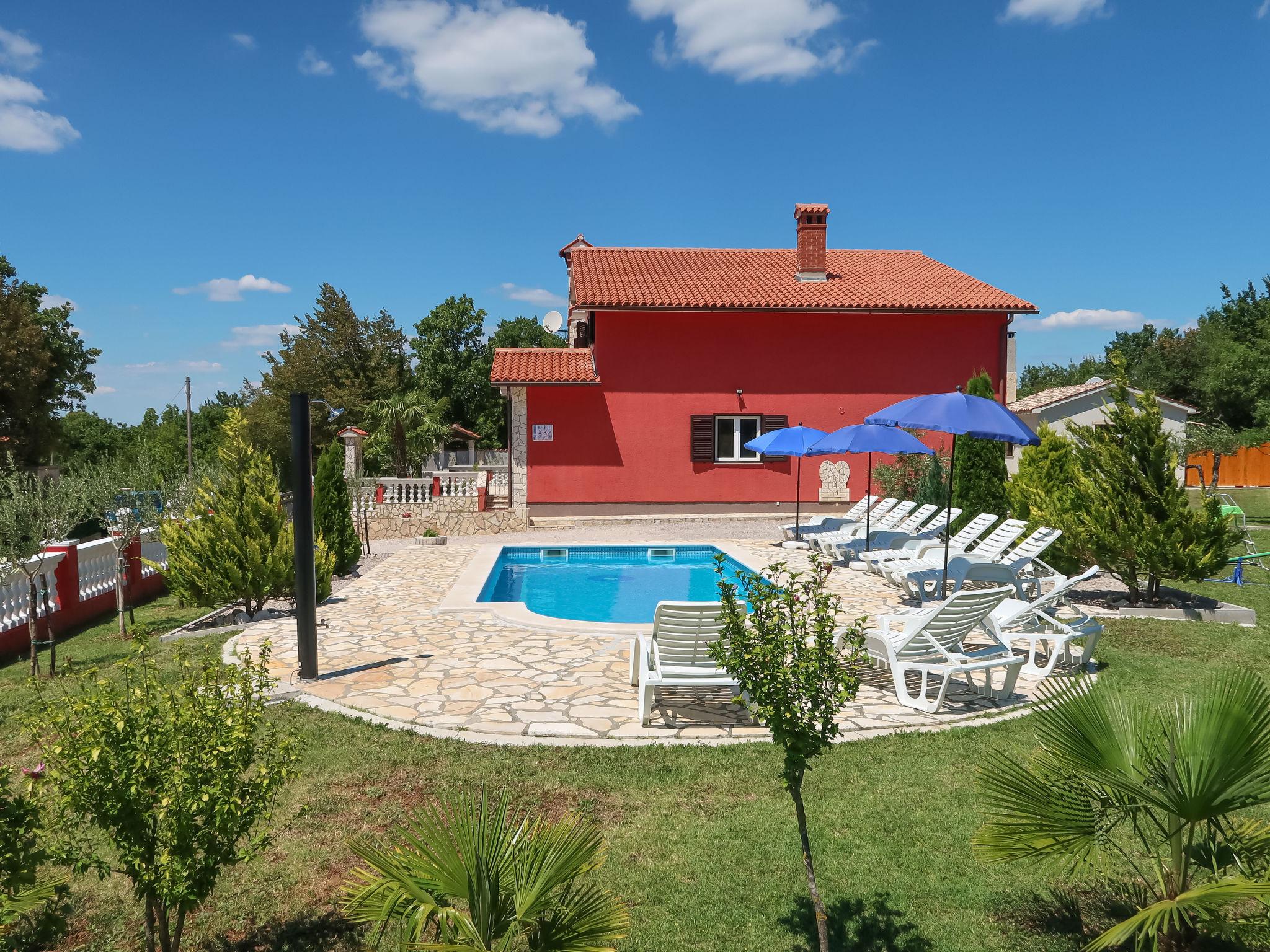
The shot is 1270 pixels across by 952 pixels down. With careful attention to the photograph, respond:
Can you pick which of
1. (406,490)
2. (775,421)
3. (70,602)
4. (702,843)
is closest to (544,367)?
(406,490)

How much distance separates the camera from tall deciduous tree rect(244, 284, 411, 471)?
39156 millimetres

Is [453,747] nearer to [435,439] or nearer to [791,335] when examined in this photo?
[791,335]

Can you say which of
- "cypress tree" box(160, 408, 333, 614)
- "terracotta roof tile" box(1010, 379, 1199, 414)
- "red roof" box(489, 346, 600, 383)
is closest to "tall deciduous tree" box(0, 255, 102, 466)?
"red roof" box(489, 346, 600, 383)

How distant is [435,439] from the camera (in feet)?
103

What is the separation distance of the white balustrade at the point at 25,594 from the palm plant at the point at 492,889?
8087 mm

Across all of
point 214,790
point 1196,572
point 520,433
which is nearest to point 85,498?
point 214,790

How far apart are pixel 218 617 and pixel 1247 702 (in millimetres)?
10692

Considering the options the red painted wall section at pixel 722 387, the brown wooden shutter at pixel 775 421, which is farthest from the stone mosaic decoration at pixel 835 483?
the brown wooden shutter at pixel 775 421

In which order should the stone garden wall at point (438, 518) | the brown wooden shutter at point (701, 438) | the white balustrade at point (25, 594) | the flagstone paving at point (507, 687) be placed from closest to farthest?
the flagstone paving at point (507, 687)
the white balustrade at point (25, 594)
the stone garden wall at point (438, 518)
the brown wooden shutter at point (701, 438)

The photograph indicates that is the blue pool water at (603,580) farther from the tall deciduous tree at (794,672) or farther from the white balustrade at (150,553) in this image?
the tall deciduous tree at (794,672)

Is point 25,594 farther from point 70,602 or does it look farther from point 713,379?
point 713,379

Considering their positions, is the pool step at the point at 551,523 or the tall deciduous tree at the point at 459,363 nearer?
the pool step at the point at 551,523

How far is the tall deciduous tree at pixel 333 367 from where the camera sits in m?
39.2

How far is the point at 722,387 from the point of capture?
798 inches
